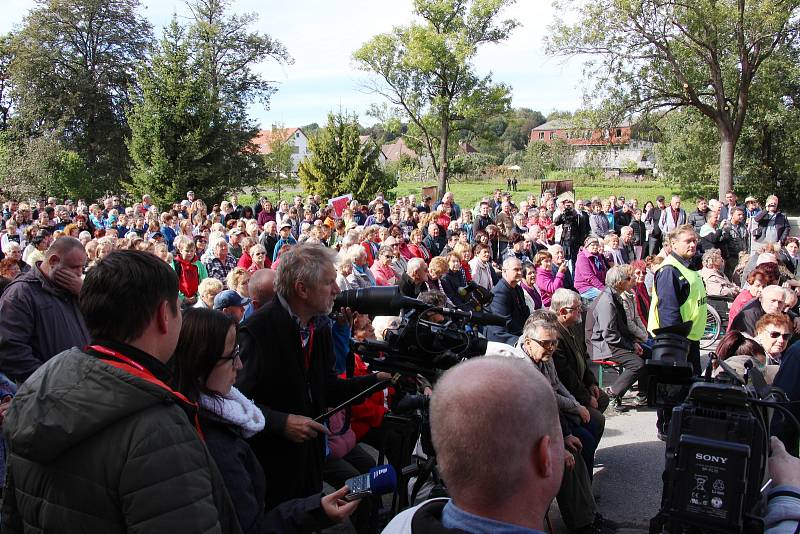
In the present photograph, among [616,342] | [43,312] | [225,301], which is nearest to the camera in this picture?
[43,312]

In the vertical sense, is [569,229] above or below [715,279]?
above

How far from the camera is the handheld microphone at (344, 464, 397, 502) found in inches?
84.0

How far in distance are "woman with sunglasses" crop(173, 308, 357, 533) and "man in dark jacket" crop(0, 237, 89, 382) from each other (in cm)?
172

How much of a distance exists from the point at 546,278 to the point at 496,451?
727cm

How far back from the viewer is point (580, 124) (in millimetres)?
23125

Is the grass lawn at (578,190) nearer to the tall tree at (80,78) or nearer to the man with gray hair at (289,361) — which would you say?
the tall tree at (80,78)

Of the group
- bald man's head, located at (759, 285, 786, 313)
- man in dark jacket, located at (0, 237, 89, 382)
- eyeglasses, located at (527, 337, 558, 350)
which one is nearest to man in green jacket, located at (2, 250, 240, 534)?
man in dark jacket, located at (0, 237, 89, 382)

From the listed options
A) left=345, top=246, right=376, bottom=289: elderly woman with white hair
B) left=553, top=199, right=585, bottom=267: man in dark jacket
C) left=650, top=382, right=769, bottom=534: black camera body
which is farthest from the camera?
left=553, top=199, right=585, bottom=267: man in dark jacket

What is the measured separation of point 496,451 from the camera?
132 cm

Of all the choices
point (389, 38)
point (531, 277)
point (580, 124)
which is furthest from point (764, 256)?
point (389, 38)

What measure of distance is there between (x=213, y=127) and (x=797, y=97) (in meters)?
→ 23.3

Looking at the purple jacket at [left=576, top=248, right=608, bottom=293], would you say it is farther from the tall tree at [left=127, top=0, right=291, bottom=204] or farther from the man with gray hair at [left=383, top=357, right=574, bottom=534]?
the tall tree at [left=127, top=0, right=291, bottom=204]

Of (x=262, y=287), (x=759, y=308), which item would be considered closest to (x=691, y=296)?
(x=759, y=308)

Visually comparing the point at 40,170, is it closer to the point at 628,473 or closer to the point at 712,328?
the point at 712,328
